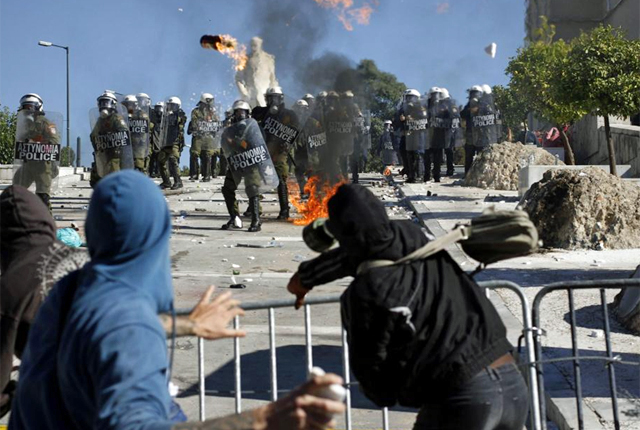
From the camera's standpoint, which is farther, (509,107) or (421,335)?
(509,107)

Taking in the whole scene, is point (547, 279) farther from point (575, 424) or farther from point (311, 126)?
point (311, 126)

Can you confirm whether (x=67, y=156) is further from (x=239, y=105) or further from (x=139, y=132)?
(x=239, y=105)

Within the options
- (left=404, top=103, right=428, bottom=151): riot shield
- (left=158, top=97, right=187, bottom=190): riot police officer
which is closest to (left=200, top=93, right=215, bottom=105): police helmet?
(left=158, top=97, right=187, bottom=190): riot police officer

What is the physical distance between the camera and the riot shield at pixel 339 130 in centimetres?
2052

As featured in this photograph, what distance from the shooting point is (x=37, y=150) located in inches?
601

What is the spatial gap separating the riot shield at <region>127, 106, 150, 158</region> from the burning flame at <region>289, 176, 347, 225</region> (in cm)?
336

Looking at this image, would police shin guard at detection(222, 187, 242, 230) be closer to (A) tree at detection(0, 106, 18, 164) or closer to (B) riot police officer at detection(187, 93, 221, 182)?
(B) riot police officer at detection(187, 93, 221, 182)

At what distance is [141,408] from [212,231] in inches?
529

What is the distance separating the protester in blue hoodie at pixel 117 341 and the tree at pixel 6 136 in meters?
33.2

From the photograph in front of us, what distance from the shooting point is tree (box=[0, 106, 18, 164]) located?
112 feet

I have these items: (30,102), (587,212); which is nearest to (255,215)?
(30,102)

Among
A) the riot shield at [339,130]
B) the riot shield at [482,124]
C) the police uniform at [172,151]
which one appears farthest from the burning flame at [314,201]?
the riot shield at [482,124]

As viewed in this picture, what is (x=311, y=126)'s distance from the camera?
64.1 feet

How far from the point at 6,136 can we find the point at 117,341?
3393 cm
